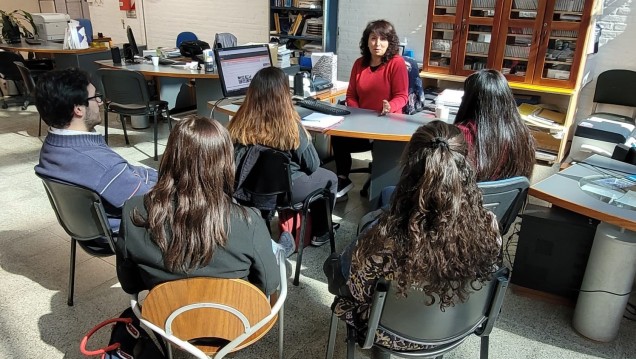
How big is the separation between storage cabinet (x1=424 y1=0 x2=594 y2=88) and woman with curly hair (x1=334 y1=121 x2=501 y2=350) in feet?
10.2

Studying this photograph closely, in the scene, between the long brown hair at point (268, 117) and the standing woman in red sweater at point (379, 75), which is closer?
the long brown hair at point (268, 117)

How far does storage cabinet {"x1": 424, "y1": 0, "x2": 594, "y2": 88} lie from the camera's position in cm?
379

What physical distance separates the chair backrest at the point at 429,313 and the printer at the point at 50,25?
6204mm

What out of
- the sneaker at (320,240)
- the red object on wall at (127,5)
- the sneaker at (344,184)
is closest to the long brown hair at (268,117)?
the sneaker at (320,240)

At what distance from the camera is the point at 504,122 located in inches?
78.0

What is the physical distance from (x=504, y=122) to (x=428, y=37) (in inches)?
106

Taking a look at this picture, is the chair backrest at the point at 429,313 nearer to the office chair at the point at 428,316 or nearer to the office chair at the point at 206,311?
the office chair at the point at 428,316

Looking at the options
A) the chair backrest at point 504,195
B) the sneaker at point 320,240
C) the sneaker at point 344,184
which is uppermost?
the chair backrest at point 504,195

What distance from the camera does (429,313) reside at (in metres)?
1.30

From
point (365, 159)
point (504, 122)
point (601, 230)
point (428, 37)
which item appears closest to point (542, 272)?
point (601, 230)

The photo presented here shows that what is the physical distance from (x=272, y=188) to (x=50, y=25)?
206 inches

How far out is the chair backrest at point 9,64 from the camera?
5.39 meters

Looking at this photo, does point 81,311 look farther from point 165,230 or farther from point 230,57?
point 230,57

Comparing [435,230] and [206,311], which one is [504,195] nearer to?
[435,230]
